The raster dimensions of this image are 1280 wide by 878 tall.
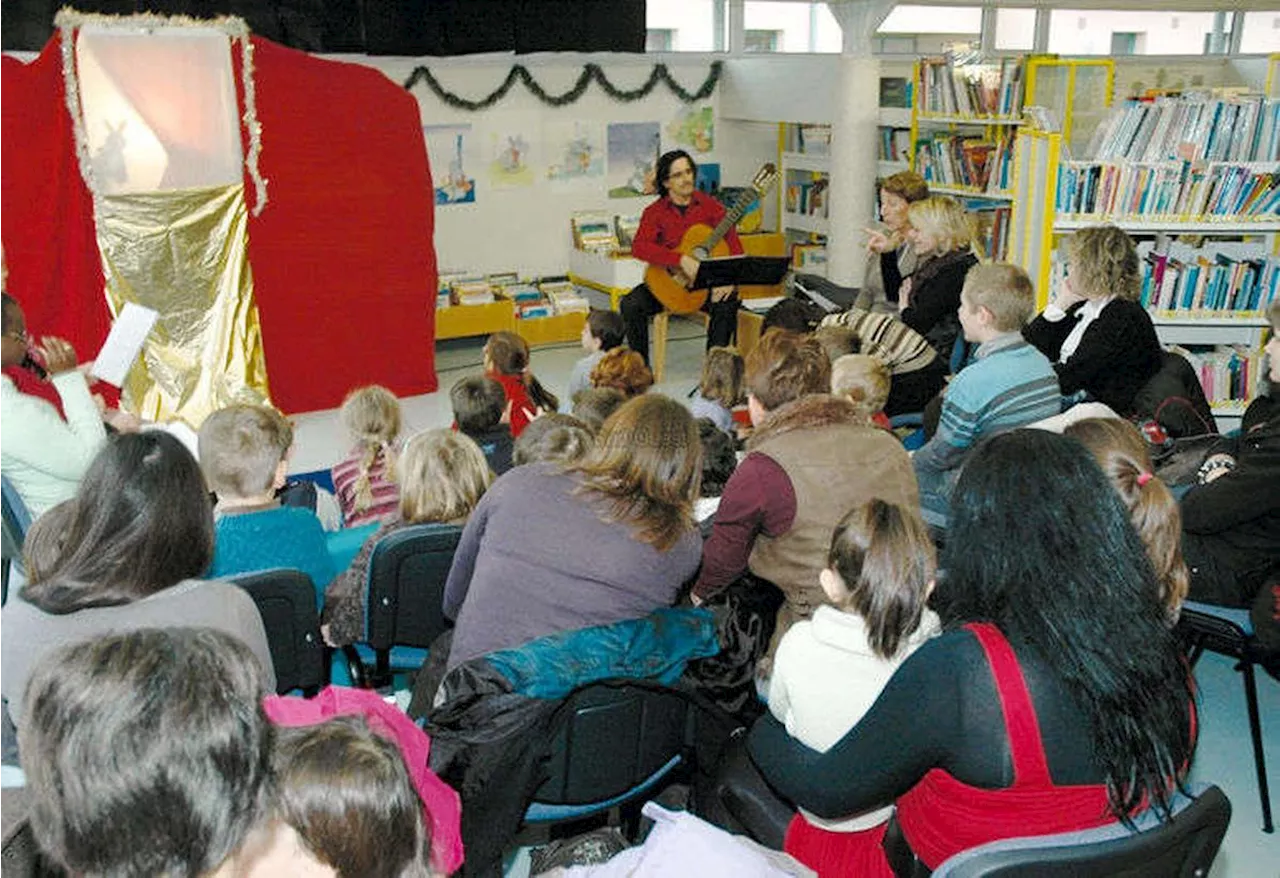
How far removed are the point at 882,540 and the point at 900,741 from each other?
0.50 metres

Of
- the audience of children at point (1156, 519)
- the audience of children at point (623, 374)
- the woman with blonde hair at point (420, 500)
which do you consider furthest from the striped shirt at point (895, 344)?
the audience of children at point (1156, 519)

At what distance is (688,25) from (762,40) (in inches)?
28.2

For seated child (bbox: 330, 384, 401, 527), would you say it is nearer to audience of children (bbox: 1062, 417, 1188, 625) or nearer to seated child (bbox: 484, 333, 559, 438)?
seated child (bbox: 484, 333, 559, 438)

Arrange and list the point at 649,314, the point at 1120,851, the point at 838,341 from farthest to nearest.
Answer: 1. the point at 649,314
2. the point at 838,341
3. the point at 1120,851

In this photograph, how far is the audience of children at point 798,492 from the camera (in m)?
2.73

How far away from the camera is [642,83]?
879cm

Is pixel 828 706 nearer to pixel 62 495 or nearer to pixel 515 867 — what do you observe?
pixel 515 867

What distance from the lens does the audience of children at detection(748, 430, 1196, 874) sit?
1.67 meters

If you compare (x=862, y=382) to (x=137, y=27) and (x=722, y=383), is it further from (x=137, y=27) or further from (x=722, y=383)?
(x=137, y=27)

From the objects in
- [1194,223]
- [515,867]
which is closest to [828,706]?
[515,867]

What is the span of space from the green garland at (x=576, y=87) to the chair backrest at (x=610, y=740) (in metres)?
6.42

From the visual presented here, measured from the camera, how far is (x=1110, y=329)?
4.20 m

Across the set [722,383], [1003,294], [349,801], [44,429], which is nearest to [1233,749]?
[1003,294]

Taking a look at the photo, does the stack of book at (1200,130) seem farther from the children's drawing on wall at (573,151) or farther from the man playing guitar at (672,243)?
the children's drawing on wall at (573,151)
